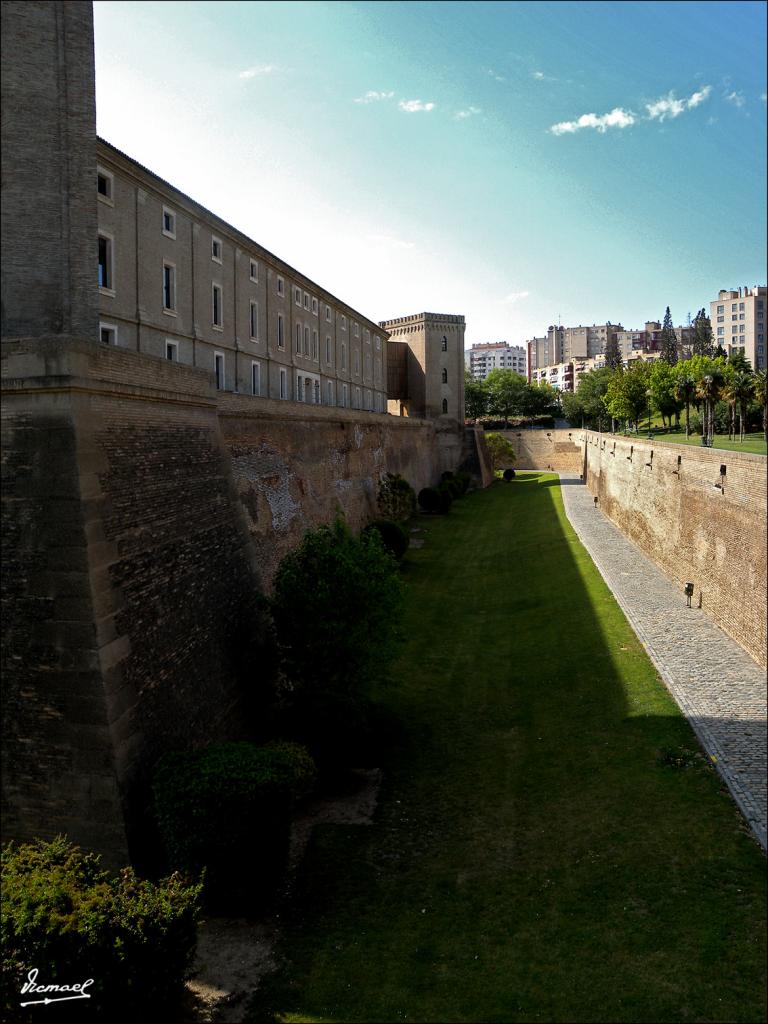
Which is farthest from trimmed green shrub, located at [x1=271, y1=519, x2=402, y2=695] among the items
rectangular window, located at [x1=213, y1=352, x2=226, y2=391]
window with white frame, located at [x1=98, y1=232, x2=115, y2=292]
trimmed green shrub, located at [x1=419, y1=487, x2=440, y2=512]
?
trimmed green shrub, located at [x1=419, y1=487, x2=440, y2=512]

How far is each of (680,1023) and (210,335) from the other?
22796mm

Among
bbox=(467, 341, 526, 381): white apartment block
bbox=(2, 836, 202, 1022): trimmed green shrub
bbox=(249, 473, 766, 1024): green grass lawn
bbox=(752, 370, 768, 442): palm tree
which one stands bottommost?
bbox=(249, 473, 766, 1024): green grass lawn

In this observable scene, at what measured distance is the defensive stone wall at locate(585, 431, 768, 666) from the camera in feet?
43.9

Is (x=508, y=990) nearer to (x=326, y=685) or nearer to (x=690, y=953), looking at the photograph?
(x=690, y=953)

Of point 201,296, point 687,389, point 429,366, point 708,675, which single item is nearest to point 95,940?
point 708,675

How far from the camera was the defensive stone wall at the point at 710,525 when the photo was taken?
527 inches

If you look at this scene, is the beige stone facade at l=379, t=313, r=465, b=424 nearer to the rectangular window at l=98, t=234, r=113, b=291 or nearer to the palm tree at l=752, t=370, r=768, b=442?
the palm tree at l=752, t=370, r=768, b=442

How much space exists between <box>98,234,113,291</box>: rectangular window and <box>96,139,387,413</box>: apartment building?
0.03 meters

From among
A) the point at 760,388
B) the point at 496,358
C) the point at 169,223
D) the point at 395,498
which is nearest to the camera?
the point at 169,223

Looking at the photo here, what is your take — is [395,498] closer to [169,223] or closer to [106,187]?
[169,223]

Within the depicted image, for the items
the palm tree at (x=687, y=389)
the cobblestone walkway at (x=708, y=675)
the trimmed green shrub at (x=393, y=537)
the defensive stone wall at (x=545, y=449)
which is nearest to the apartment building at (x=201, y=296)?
the trimmed green shrub at (x=393, y=537)

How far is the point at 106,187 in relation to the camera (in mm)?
18656

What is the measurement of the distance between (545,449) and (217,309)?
157 ft

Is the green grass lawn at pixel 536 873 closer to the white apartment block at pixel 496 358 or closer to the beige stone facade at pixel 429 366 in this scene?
the beige stone facade at pixel 429 366
